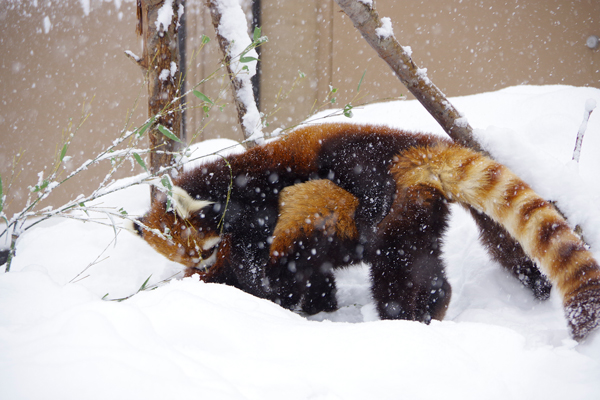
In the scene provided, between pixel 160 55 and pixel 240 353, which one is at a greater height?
pixel 160 55

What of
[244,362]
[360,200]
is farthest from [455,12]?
[244,362]

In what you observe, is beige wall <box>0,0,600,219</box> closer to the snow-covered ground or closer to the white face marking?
the white face marking

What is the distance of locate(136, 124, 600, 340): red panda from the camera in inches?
71.5

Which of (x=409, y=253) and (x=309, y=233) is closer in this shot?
(x=409, y=253)

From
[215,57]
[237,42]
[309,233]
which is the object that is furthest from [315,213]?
[215,57]

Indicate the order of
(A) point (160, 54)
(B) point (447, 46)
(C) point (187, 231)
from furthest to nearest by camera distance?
1. (B) point (447, 46)
2. (A) point (160, 54)
3. (C) point (187, 231)

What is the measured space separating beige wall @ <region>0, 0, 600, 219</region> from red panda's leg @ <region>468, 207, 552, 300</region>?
10.2 ft

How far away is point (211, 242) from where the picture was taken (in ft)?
7.09

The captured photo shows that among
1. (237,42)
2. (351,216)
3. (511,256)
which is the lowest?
(511,256)

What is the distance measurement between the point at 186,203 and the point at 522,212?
1.63 metres

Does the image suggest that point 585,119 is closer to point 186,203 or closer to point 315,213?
point 315,213

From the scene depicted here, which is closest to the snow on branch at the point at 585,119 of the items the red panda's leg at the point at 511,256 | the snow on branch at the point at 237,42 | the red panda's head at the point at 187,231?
the red panda's leg at the point at 511,256

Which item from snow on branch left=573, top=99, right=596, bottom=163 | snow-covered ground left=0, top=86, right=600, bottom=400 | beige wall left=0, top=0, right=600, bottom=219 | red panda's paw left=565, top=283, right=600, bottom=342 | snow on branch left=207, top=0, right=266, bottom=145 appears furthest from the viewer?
beige wall left=0, top=0, right=600, bottom=219

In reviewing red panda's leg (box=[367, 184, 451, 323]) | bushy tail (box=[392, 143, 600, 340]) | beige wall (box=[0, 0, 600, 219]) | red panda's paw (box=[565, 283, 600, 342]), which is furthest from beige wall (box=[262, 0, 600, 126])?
red panda's paw (box=[565, 283, 600, 342])
